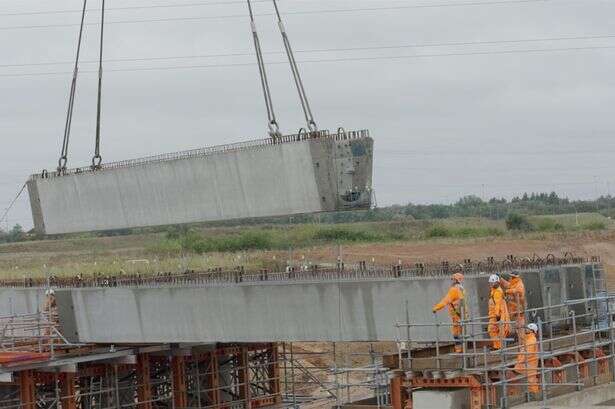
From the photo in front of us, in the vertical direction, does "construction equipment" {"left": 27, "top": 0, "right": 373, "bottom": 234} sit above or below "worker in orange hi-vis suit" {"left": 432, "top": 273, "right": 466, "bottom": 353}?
above

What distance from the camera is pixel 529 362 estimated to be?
68.0 ft

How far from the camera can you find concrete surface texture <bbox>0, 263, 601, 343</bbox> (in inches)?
971

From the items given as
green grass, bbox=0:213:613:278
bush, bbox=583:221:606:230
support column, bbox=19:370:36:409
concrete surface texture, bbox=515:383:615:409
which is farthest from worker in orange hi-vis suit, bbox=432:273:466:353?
bush, bbox=583:221:606:230

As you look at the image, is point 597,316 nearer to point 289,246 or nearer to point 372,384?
point 372,384

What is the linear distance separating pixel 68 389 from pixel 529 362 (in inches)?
534

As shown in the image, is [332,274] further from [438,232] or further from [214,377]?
[438,232]

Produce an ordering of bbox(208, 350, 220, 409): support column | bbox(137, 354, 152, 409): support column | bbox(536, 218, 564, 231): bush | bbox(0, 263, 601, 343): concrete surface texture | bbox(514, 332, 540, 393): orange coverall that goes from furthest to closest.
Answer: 1. bbox(536, 218, 564, 231): bush
2. bbox(208, 350, 220, 409): support column
3. bbox(137, 354, 152, 409): support column
4. bbox(0, 263, 601, 343): concrete surface texture
5. bbox(514, 332, 540, 393): orange coverall

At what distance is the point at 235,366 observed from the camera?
34.0 m

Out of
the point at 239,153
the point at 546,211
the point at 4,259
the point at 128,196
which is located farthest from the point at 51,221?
the point at 546,211

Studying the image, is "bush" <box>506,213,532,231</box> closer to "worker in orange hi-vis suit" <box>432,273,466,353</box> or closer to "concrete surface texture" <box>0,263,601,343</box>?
"concrete surface texture" <box>0,263,601,343</box>

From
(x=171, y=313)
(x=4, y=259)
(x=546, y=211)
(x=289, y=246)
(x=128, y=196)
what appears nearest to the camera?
(x=171, y=313)

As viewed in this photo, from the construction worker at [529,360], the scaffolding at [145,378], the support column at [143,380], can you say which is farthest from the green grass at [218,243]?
the construction worker at [529,360]

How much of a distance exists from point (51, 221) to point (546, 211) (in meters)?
65.4

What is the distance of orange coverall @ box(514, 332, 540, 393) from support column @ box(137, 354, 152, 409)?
12.9 meters
